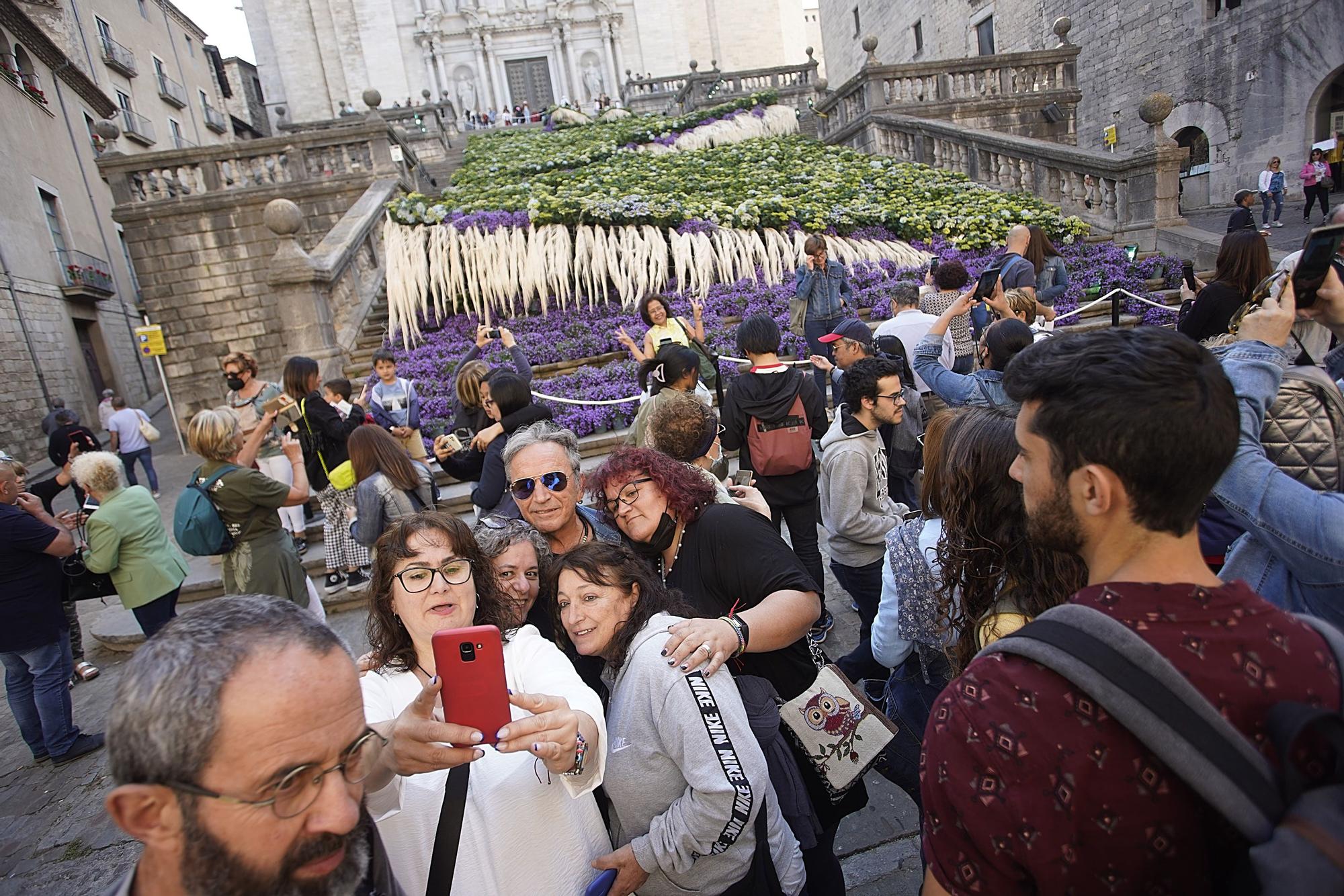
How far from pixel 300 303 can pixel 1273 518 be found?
30.5 ft

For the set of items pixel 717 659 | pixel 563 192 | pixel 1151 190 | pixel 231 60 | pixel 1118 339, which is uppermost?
pixel 231 60

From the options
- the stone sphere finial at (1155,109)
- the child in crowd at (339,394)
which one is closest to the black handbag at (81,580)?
the child in crowd at (339,394)

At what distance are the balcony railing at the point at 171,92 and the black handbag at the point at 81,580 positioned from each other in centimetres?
3169

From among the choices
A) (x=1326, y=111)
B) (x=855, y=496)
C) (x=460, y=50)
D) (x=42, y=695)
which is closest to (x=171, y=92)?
(x=460, y=50)

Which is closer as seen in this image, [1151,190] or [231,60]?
[1151,190]

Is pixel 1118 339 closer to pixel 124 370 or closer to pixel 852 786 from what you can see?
pixel 852 786

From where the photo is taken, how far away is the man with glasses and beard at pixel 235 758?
1.06 meters

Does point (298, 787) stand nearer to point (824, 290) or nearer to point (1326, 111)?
point (824, 290)

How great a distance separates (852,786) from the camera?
205cm

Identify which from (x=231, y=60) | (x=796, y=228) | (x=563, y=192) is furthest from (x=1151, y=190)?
(x=231, y=60)

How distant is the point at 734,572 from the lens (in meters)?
2.18

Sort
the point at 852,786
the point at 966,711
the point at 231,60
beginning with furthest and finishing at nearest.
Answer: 1. the point at 231,60
2. the point at 852,786
3. the point at 966,711

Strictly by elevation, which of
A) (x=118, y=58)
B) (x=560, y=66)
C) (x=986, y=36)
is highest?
(x=560, y=66)

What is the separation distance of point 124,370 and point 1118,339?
25.0 metres
